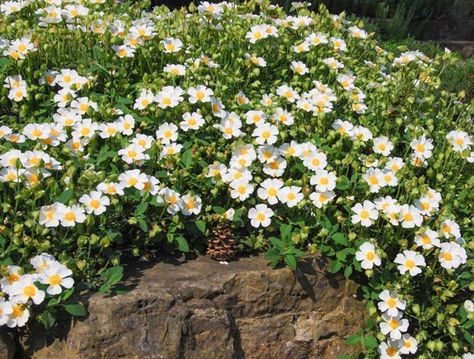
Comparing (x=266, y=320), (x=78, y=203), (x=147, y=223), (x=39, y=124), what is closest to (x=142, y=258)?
(x=147, y=223)

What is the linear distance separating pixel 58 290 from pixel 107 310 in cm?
18

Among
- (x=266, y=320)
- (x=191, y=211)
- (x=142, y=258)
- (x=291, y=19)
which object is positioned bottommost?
(x=266, y=320)

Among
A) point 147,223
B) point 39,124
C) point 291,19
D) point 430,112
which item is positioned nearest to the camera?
point 147,223

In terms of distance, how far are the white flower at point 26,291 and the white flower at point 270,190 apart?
0.97 metres

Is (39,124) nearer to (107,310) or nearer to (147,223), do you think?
(147,223)

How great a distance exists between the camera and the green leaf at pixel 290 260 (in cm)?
266

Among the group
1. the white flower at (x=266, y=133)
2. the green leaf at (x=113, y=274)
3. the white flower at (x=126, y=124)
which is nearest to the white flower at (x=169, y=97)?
the white flower at (x=126, y=124)

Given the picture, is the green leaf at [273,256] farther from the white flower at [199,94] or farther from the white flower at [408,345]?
the white flower at [199,94]

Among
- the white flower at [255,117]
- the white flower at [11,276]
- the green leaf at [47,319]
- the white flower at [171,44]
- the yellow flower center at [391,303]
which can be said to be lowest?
the yellow flower center at [391,303]

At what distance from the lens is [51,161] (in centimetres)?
276

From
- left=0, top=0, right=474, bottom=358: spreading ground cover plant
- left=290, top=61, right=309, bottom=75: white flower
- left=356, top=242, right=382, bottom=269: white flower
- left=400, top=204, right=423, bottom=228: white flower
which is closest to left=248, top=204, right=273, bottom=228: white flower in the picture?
left=0, top=0, right=474, bottom=358: spreading ground cover plant

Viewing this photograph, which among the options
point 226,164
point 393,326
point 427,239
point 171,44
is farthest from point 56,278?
point 171,44

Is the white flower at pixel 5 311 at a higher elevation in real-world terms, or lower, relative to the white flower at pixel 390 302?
higher

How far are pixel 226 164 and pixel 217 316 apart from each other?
718mm
